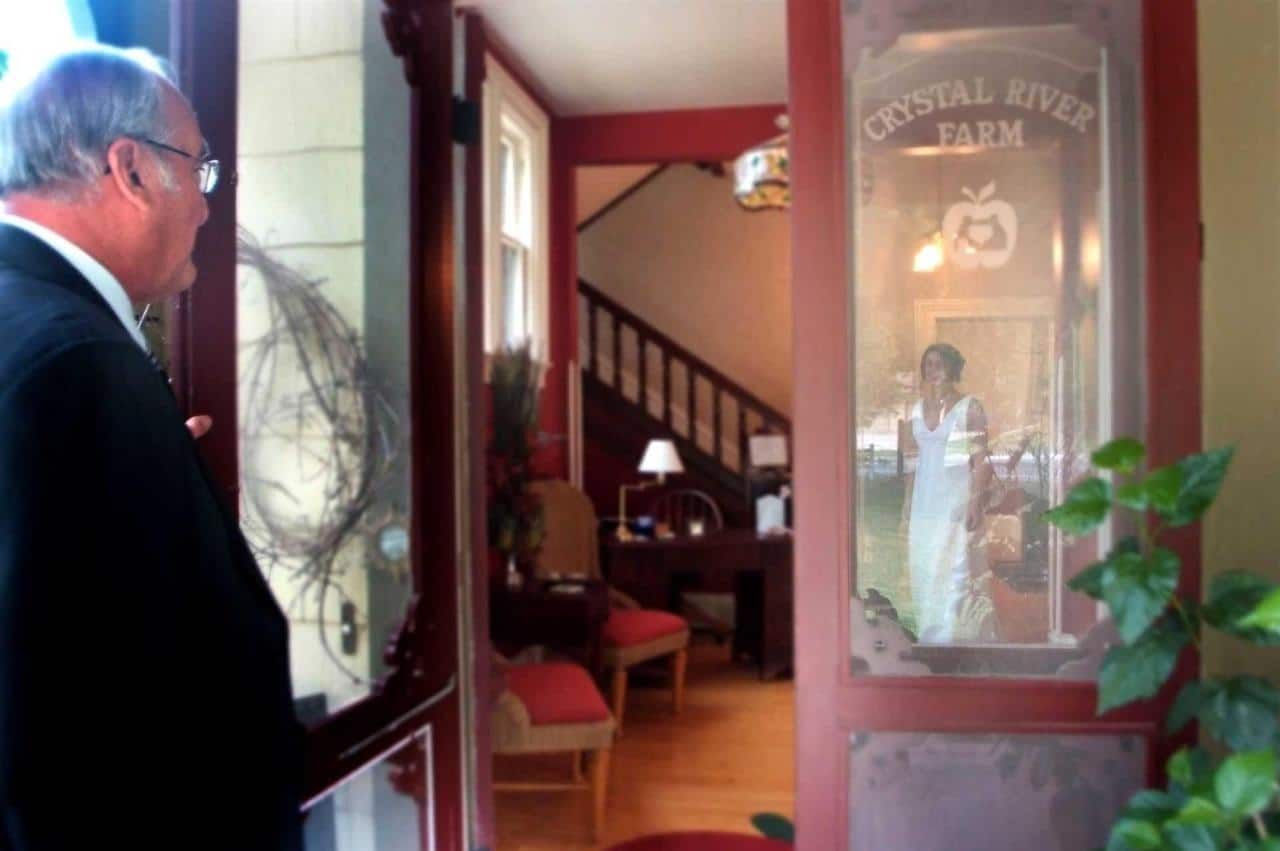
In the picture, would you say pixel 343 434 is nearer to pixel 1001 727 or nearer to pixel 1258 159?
pixel 1001 727

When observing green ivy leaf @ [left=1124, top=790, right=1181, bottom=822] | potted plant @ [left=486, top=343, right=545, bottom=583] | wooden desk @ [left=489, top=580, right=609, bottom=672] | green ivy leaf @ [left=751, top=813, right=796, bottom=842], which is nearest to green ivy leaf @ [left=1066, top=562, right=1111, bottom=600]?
green ivy leaf @ [left=1124, top=790, right=1181, bottom=822]

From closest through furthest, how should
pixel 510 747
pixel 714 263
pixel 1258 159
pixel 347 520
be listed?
pixel 1258 159 < pixel 347 520 < pixel 510 747 < pixel 714 263

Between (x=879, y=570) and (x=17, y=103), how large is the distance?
1737 millimetres

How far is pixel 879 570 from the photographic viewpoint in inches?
82.4

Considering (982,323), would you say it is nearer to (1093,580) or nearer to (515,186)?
(1093,580)

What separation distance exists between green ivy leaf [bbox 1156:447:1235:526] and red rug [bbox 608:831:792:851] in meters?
1.76

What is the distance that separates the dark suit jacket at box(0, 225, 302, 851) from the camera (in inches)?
34.0

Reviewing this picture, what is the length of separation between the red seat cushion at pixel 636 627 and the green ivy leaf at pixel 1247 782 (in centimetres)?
295

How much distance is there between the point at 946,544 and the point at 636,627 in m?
2.60

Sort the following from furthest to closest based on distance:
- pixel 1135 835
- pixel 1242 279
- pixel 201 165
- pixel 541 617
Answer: pixel 541 617, pixel 1242 279, pixel 1135 835, pixel 201 165

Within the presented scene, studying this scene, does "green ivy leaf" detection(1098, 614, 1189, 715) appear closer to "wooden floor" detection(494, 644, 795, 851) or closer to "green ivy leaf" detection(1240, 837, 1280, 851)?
"green ivy leaf" detection(1240, 837, 1280, 851)

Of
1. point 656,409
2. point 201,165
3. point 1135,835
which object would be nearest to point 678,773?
point 1135,835

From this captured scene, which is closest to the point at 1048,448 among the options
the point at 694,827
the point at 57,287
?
the point at 57,287

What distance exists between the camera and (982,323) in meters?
2.07
